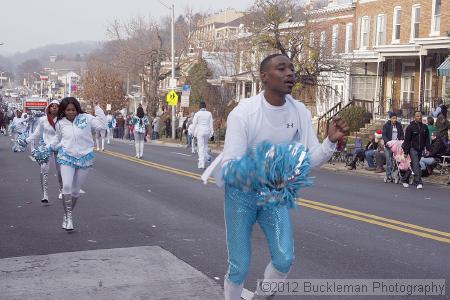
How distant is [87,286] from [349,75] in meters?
34.3

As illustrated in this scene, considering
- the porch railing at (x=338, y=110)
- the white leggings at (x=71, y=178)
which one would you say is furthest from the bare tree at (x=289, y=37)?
the white leggings at (x=71, y=178)

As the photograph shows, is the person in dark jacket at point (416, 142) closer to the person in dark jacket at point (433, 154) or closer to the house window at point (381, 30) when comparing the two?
the person in dark jacket at point (433, 154)

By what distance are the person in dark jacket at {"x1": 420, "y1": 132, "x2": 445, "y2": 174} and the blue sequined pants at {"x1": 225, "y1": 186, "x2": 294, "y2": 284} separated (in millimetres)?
14287

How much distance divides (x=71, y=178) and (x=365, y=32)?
105 ft

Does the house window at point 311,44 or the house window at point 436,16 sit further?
the house window at point 311,44

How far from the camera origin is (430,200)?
13.8m

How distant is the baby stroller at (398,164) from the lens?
683 inches

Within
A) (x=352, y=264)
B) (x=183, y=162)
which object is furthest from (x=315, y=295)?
(x=183, y=162)

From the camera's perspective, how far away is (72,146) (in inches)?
374

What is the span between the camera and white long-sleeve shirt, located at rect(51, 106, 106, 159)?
9.52 m

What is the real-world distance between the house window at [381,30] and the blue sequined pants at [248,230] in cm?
3372

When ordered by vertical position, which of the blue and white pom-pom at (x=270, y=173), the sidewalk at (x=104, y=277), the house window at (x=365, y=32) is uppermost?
the house window at (x=365, y=32)

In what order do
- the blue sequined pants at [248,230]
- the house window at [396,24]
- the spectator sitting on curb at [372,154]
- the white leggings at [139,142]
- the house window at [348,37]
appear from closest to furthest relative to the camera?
the blue sequined pants at [248,230] → the spectator sitting on curb at [372,154] → the white leggings at [139,142] → the house window at [396,24] → the house window at [348,37]

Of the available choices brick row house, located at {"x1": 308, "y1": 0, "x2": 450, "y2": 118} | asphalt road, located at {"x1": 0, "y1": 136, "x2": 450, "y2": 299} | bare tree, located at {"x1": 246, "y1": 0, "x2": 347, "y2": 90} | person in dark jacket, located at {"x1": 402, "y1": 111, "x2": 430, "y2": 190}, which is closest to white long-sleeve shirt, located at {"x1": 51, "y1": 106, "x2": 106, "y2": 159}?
asphalt road, located at {"x1": 0, "y1": 136, "x2": 450, "y2": 299}
